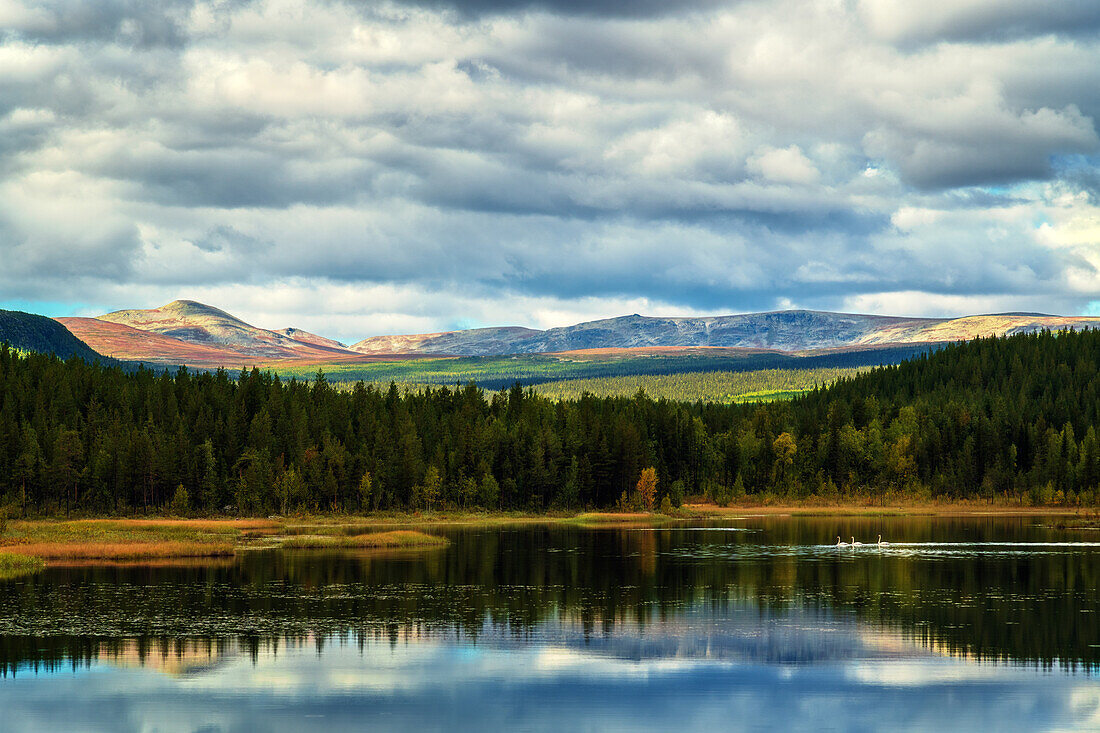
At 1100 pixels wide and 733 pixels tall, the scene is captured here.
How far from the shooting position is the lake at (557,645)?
42.1 metres

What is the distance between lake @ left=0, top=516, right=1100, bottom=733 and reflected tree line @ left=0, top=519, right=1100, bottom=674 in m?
0.27

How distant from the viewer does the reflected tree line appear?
57.3 meters

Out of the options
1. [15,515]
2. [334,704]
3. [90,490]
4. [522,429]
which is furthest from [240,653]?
[522,429]

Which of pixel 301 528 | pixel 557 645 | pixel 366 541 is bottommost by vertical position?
pixel 301 528

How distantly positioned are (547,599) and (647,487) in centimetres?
10767

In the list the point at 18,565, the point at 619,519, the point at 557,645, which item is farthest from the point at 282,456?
the point at 557,645

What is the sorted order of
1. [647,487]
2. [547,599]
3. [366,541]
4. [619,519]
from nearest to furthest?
[547,599] < [366,541] < [619,519] < [647,487]

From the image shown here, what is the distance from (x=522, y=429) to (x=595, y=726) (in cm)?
14800

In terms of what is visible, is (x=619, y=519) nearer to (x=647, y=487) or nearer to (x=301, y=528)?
(x=647, y=487)

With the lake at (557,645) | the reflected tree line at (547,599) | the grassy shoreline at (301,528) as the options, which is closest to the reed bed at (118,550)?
the grassy shoreline at (301,528)

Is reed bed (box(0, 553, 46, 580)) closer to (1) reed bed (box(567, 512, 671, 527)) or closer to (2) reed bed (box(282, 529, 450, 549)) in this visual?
(2) reed bed (box(282, 529, 450, 549))

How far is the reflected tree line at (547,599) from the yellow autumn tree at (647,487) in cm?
7182

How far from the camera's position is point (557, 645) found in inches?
2201

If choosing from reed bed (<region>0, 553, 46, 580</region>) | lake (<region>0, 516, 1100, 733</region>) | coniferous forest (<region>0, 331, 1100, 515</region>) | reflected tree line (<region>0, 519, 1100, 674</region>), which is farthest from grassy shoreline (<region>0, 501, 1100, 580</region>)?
lake (<region>0, 516, 1100, 733</region>)
